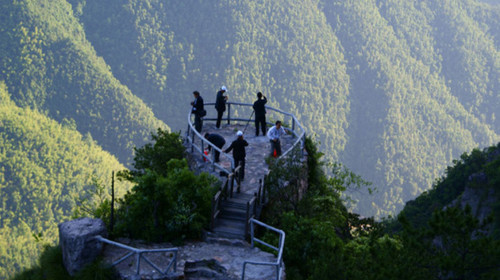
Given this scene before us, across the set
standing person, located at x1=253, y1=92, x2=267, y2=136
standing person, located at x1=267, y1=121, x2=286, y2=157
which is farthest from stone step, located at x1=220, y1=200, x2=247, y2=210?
standing person, located at x1=253, y1=92, x2=267, y2=136

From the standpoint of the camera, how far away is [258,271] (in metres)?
9.80

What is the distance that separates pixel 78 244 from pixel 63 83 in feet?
542

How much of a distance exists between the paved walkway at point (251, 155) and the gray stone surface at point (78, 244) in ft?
14.9

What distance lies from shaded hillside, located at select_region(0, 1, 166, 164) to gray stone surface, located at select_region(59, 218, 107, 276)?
14641cm

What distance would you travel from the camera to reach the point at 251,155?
645 inches

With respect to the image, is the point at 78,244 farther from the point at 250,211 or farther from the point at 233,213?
the point at 250,211

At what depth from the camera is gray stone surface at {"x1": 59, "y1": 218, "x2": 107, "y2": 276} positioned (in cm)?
927

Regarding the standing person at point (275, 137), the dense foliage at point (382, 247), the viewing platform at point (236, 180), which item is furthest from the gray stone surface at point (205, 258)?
the standing person at point (275, 137)

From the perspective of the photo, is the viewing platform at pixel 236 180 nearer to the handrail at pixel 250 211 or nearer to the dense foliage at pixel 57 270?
the handrail at pixel 250 211

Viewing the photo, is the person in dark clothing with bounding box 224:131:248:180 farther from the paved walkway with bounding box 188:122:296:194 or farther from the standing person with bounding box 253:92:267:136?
the standing person with bounding box 253:92:267:136

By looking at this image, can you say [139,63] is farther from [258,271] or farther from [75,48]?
[258,271]

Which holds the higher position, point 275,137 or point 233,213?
point 275,137

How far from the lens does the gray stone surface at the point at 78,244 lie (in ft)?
30.4

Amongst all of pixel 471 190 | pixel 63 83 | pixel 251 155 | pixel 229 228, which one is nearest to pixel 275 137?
pixel 251 155
